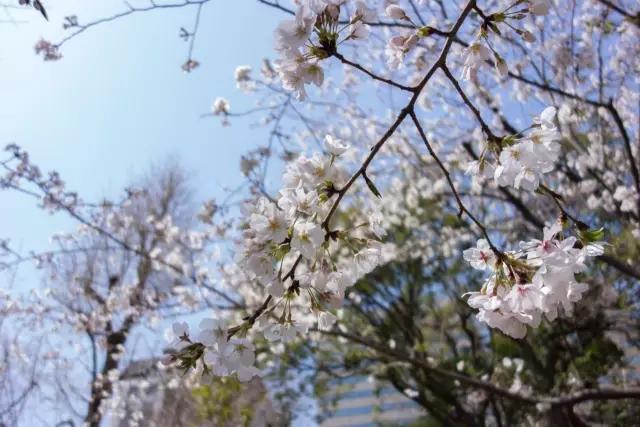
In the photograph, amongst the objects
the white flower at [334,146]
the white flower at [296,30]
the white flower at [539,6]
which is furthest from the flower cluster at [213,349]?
the white flower at [539,6]

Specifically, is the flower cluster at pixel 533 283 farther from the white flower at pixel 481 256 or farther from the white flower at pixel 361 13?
the white flower at pixel 361 13

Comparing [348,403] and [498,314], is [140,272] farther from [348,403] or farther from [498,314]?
[348,403]

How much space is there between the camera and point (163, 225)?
28.8 ft

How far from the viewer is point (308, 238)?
1.17 m

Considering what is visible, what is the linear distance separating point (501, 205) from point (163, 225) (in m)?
6.17

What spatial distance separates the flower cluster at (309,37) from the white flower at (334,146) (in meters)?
0.15

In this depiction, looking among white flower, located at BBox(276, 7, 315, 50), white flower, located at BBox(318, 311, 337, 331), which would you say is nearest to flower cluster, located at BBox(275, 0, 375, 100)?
white flower, located at BBox(276, 7, 315, 50)

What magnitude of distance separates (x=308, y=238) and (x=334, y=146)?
327mm

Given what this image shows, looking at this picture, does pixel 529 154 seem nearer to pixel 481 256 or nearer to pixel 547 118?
pixel 547 118

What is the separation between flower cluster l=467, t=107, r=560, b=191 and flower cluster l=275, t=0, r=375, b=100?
0.49 m

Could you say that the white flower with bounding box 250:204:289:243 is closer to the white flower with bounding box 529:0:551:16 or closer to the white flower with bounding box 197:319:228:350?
the white flower with bounding box 197:319:228:350

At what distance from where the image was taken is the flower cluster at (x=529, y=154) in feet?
4.19

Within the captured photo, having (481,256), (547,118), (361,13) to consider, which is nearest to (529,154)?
(547,118)

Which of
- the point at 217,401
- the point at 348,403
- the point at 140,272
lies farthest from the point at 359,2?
the point at 348,403
